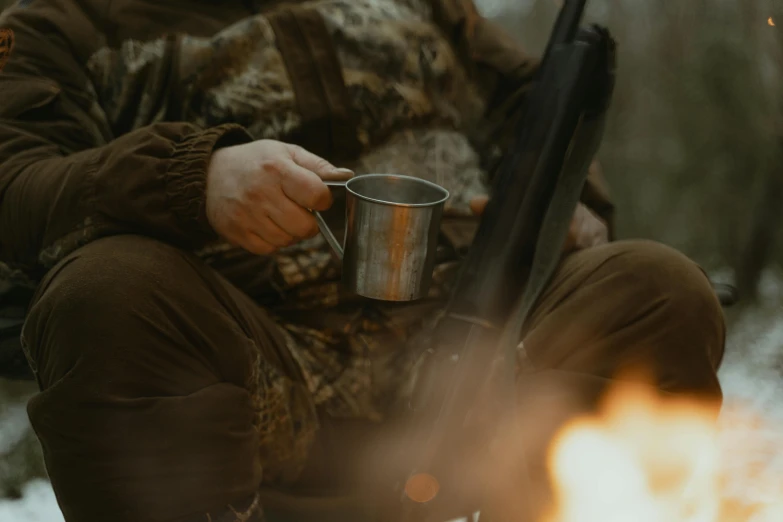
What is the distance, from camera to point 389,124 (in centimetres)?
72

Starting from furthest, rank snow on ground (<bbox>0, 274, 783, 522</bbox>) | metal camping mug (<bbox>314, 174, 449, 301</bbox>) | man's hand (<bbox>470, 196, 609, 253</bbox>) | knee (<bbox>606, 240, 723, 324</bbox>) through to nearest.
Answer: snow on ground (<bbox>0, 274, 783, 522</bbox>), man's hand (<bbox>470, 196, 609, 253</bbox>), knee (<bbox>606, 240, 723, 324</bbox>), metal camping mug (<bbox>314, 174, 449, 301</bbox>)

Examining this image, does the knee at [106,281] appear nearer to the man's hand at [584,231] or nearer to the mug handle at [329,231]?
the mug handle at [329,231]

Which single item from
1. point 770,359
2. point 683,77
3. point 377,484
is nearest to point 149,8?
point 377,484

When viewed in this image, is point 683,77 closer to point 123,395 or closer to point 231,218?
point 231,218

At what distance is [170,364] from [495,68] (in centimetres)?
48

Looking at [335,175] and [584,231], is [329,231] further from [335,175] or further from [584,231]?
[584,231]

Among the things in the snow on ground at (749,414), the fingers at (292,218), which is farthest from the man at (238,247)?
the snow on ground at (749,414)

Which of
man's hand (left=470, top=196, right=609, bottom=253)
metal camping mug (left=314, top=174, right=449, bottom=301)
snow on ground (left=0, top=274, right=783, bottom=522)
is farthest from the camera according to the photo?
snow on ground (left=0, top=274, right=783, bottom=522)

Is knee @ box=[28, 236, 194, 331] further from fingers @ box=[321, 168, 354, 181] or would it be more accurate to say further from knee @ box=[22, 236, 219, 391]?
fingers @ box=[321, 168, 354, 181]

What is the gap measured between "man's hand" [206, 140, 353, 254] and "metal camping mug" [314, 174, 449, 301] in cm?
2

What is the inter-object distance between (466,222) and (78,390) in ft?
1.33

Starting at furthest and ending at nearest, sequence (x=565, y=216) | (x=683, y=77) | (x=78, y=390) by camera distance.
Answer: (x=683, y=77)
(x=565, y=216)
(x=78, y=390)

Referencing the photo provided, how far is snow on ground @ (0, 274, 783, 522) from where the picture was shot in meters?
0.80

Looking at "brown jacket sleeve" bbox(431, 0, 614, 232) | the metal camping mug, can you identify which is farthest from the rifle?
"brown jacket sleeve" bbox(431, 0, 614, 232)
